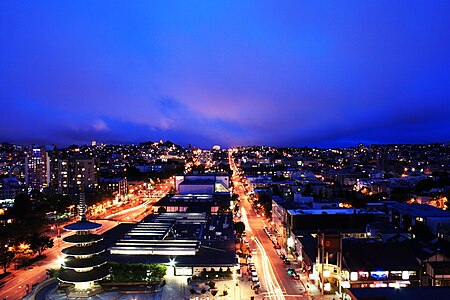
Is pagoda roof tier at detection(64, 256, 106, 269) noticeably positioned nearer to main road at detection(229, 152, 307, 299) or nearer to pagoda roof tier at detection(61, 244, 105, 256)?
pagoda roof tier at detection(61, 244, 105, 256)

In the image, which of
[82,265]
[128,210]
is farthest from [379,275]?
[128,210]

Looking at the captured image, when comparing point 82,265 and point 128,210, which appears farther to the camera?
point 128,210

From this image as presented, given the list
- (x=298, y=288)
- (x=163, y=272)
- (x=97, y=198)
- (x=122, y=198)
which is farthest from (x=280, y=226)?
(x=122, y=198)

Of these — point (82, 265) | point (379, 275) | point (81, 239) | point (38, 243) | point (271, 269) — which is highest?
point (81, 239)

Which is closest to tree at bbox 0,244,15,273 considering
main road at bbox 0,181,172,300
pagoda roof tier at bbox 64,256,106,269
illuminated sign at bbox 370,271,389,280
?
main road at bbox 0,181,172,300

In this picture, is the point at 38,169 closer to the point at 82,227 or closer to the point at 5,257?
the point at 5,257

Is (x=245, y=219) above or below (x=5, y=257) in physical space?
below

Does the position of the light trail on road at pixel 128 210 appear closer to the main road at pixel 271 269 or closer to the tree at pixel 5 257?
the main road at pixel 271 269

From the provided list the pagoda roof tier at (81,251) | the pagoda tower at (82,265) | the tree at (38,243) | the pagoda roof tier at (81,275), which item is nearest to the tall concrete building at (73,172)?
the tree at (38,243)
